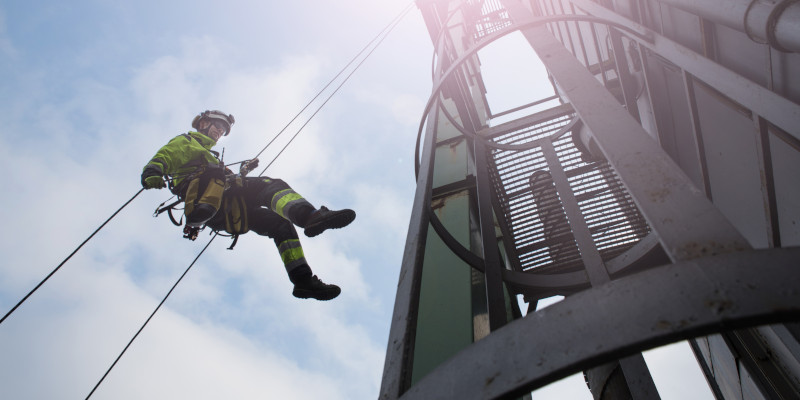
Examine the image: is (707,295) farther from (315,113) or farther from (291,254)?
(315,113)

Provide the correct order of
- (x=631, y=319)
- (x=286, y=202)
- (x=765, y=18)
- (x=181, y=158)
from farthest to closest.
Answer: (x=181, y=158)
(x=286, y=202)
(x=765, y=18)
(x=631, y=319)

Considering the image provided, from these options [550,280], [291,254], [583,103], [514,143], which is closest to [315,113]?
[291,254]

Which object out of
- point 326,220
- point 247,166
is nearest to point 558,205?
point 326,220

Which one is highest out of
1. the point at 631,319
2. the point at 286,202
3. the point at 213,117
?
the point at 213,117

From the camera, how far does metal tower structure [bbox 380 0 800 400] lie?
949mm

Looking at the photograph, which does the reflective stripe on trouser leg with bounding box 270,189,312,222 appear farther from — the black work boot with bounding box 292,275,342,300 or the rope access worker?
the black work boot with bounding box 292,275,342,300

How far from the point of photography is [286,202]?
13.6ft

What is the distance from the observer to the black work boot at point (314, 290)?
4062 millimetres

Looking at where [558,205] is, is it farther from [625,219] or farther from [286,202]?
[286,202]

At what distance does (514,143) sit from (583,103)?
2.51 m

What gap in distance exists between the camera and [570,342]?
0.97 m

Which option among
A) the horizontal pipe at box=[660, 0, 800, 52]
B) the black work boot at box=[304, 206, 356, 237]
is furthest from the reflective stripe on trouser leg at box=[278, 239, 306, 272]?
the horizontal pipe at box=[660, 0, 800, 52]

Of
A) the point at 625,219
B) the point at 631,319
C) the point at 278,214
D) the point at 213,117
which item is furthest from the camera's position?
the point at 213,117

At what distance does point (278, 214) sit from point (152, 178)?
1.20 metres
